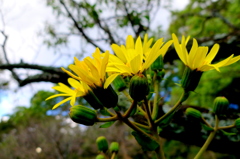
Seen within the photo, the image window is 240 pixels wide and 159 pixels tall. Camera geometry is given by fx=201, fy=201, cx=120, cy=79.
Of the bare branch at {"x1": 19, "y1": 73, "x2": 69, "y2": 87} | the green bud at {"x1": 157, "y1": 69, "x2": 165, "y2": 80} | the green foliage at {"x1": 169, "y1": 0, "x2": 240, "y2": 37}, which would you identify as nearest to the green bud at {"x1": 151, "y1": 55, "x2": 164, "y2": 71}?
the green bud at {"x1": 157, "y1": 69, "x2": 165, "y2": 80}

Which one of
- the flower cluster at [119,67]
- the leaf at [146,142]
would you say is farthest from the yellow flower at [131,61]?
the leaf at [146,142]

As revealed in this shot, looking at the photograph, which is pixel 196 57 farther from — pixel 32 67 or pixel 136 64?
pixel 32 67

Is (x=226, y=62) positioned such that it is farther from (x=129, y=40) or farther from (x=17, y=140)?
(x=17, y=140)

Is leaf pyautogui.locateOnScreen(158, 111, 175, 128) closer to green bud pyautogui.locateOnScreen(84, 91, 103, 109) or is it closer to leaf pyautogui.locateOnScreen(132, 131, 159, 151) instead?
leaf pyautogui.locateOnScreen(132, 131, 159, 151)

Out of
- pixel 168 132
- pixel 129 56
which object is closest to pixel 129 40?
pixel 129 56

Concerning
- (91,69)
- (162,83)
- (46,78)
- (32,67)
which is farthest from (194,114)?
(162,83)

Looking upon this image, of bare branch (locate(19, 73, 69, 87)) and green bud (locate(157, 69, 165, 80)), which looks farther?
bare branch (locate(19, 73, 69, 87))
